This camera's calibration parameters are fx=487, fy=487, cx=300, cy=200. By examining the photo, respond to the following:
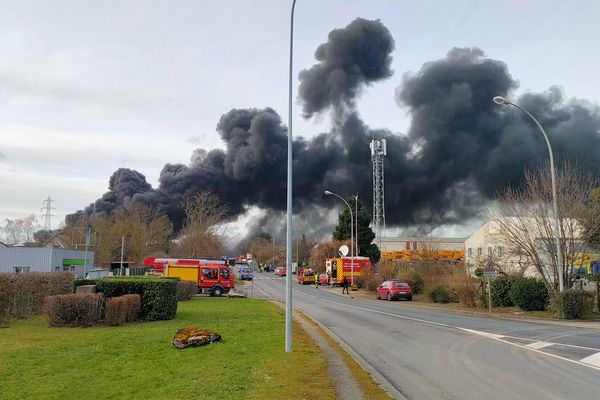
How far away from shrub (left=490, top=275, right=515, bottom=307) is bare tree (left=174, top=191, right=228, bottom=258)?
31.6 m

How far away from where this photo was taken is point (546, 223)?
22156 millimetres

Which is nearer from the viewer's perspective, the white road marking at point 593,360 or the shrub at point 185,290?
the white road marking at point 593,360

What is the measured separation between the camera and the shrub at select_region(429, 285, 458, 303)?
29.4 metres

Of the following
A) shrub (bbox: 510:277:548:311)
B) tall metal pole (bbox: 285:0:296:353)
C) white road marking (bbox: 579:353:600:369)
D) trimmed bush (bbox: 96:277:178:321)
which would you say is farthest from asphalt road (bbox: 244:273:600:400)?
trimmed bush (bbox: 96:277:178:321)

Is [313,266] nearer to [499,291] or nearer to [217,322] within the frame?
[499,291]

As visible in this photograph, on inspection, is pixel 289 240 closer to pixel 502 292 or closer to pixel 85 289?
pixel 85 289

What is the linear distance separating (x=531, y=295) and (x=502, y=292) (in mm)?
2262

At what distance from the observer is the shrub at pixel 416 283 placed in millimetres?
35719

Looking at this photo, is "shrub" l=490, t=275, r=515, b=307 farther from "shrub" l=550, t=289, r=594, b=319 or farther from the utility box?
the utility box

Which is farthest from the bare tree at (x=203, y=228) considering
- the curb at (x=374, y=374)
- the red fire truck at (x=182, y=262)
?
the curb at (x=374, y=374)

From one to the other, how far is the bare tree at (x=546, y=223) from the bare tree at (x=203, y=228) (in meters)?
32.7

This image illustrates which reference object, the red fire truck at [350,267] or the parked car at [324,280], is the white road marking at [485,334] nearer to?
the red fire truck at [350,267]

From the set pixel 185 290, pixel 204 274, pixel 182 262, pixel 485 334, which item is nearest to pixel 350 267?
pixel 204 274

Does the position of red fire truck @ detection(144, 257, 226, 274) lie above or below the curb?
above
